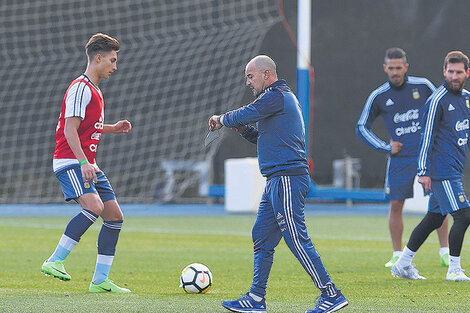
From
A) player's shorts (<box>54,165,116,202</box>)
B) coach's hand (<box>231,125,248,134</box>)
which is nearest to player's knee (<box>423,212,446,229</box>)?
coach's hand (<box>231,125,248,134</box>)

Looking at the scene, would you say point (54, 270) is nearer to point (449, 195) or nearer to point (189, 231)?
point (449, 195)

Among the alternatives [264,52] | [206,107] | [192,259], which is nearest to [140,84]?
[206,107]

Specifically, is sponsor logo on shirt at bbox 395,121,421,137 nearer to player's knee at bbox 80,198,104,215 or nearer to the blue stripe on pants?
the blue stripe on pants

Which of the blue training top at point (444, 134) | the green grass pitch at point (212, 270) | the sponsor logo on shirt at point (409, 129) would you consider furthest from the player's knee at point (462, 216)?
the sponsor logo on shirt at point (409, 129)

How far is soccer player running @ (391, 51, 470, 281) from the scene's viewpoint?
686 cm

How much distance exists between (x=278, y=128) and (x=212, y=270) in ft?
9.91

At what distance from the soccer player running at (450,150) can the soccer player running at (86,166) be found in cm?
252

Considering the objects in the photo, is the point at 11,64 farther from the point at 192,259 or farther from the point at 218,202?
the point at 192,259

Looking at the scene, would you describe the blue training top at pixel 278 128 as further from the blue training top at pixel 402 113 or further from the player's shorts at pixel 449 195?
the blue training top at pixel 402 113

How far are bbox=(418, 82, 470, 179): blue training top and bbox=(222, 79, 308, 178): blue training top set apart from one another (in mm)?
1984

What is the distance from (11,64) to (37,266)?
11.9 metres

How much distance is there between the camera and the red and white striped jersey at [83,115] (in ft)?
19.7

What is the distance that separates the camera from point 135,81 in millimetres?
18984

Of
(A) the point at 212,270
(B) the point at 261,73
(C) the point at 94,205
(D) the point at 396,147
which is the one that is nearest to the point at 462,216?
(D) the point at 396,147
